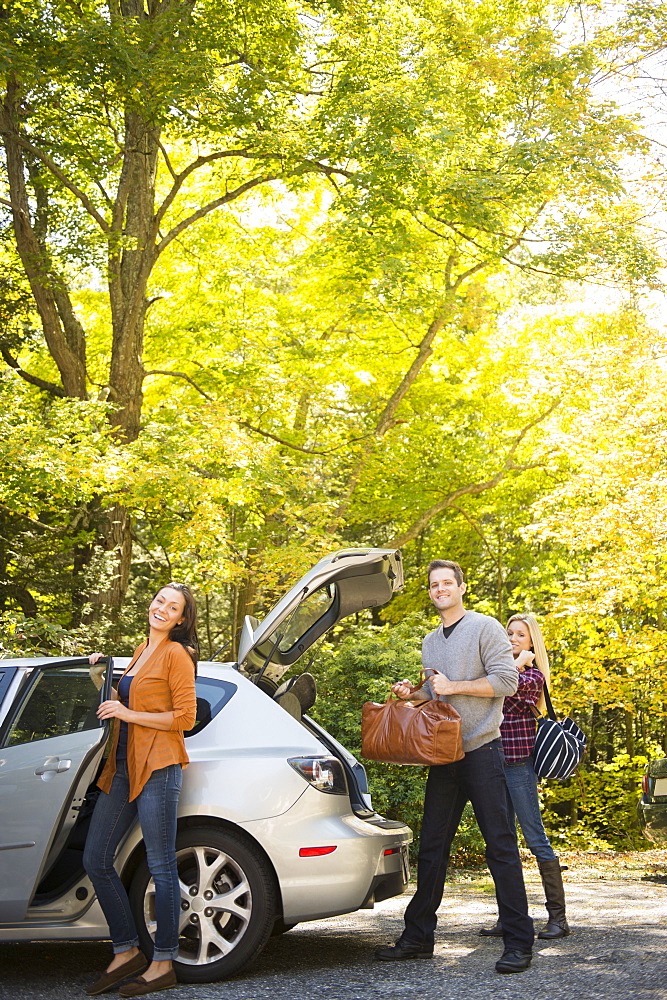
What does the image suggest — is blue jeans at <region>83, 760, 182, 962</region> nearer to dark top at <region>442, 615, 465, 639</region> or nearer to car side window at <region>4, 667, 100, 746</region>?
car side window at <region>4, 667, 100, 746</region>

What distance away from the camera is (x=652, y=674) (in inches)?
573

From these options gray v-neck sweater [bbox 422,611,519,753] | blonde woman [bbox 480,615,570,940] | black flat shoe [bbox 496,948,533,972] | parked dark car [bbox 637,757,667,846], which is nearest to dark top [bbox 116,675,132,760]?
gray v-neck sweater [bbox 422,611,519,753]

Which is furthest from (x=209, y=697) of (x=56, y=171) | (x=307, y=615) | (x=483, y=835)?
(x=56, y=171)

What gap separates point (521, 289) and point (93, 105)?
10459mm

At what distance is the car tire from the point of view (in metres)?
4.68

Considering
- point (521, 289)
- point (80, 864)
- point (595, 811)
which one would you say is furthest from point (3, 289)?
point (595, 811)

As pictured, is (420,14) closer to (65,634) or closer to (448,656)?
(65,634)

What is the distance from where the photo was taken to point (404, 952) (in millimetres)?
5070

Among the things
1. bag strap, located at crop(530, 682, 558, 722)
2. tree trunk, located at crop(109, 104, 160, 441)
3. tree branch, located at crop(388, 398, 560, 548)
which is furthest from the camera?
tree branch, located at crop(388, 398, 560, 548)

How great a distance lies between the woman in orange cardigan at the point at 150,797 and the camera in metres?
4.54

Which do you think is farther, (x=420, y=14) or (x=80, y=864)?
(x=420, y=14)


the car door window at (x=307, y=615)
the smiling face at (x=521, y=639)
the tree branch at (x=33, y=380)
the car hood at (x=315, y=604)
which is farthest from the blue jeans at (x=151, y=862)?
the tree branch at (x=33, y=380)

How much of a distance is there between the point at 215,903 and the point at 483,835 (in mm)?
1299

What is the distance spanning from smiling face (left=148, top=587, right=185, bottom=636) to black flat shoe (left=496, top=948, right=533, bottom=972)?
216 centimetres
